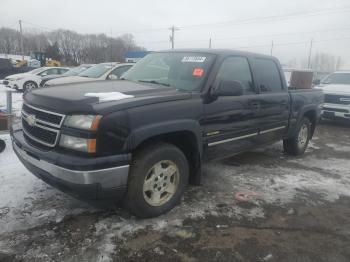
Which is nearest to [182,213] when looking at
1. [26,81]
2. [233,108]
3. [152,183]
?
[152,183]

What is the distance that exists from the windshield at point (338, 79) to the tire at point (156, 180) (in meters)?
9.45

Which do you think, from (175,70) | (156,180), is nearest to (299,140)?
(175,70)

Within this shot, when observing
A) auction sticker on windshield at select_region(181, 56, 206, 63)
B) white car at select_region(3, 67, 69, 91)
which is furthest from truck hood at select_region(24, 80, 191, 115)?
white car at select_region(3, 67, 69, 91)

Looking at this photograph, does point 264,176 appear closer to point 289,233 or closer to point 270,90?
point 270,90

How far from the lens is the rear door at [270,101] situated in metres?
5.01

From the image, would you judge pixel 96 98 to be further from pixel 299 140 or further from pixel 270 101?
pixel 299 140

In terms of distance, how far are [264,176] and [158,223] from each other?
7.63ft

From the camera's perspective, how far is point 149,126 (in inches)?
129

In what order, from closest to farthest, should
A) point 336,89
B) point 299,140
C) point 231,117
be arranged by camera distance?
point 231,117, point 299,140, point 336,89

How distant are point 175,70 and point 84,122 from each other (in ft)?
5.84

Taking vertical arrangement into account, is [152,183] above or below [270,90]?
below

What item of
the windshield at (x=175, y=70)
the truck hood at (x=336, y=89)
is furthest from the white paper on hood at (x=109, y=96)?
the truck hood at (x=336, y=89)

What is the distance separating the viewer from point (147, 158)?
11.1 ft

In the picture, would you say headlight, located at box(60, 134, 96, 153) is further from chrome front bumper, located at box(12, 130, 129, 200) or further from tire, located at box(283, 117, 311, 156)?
tire, located at box(283, 117, 311, 156)
